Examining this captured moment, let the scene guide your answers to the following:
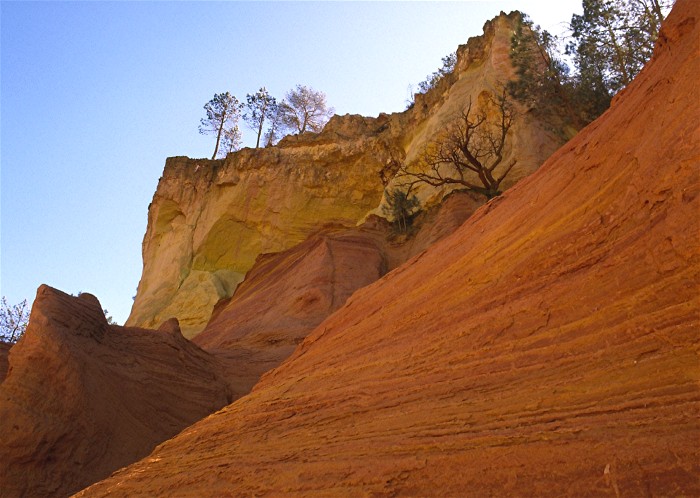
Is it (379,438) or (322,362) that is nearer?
(379,438)

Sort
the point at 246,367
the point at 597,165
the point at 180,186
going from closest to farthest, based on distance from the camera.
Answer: the point at 597,165, the point at 246,367, the point at 180,186

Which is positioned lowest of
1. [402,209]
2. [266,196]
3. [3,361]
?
[3,361]

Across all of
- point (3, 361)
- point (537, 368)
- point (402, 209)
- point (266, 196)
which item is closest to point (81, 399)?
point (3, 361)

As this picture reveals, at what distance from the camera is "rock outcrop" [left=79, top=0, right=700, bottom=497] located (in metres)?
3.77

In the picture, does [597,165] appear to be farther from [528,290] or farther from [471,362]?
[471,362]

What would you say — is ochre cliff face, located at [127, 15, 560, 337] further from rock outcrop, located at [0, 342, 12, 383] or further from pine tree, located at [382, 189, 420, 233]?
rock outcrop, located at [0, 342, 12, 383]

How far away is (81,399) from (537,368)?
24.9 feet

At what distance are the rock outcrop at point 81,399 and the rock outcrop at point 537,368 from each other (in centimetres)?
286

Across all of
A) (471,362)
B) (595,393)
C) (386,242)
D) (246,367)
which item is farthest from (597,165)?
(386,242)

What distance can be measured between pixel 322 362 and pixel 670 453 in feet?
15.5

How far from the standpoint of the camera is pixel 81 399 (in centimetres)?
963

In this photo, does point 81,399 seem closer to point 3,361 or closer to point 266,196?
point 3,361

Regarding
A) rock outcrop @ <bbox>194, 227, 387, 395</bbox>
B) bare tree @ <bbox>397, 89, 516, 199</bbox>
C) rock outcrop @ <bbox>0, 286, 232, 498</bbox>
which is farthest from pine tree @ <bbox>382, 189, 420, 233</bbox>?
rock outcrop @ <bbox>0, 286, 232, 498</bbox>

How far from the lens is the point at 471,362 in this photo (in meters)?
5.30
